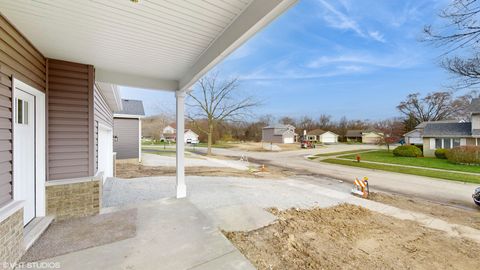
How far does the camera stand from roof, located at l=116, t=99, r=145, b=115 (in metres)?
13.7

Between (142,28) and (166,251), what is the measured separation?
303 cm

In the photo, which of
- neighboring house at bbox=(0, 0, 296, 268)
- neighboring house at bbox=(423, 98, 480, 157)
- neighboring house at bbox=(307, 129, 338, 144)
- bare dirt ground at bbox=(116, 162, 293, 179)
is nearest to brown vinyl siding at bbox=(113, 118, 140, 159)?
bare dirt ground at bbox=(116, 162, 293, 179)

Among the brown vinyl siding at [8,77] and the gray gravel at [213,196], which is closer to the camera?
the brown vinyl siding at [8,77]

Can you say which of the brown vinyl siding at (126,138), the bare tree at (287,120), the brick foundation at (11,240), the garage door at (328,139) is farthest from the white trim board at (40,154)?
the bare tree at (287,120)

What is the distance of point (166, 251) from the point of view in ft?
9.22

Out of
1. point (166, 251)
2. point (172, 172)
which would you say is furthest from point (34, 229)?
point (172, 172)

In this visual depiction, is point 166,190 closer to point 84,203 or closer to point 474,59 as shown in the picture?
point 84,203

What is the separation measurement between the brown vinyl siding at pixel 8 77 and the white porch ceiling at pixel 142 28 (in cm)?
16

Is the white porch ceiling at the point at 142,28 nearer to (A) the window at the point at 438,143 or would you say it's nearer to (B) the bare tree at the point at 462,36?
(B) the bare tree at the point at 462,36

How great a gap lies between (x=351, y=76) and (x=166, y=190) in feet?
123

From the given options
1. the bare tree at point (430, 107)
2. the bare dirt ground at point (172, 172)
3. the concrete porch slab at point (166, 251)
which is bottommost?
the bare dirt ground at point (172, 172)

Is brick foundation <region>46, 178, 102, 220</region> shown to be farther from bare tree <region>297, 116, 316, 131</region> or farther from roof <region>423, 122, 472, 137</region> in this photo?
bare tree <region>297, 116, 316, 131</region>

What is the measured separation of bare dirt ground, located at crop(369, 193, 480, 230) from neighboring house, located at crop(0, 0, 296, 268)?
711 cm

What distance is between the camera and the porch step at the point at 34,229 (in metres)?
2.88
